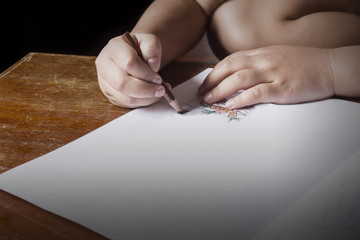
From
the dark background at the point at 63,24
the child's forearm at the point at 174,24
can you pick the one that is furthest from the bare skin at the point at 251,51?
the dark background at the point at 63,24

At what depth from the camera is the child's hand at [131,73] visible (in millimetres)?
413

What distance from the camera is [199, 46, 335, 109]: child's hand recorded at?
1.44 feet

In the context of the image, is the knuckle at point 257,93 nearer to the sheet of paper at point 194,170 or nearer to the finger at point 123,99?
the sheet of paper at point 194,170

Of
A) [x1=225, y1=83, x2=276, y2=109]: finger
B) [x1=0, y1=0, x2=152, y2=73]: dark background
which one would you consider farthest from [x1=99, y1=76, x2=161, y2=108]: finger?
[x1=0, y1=0, x2=152, y2=73]: dark background

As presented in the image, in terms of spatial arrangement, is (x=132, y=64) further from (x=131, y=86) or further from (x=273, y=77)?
(x=273, y=77)

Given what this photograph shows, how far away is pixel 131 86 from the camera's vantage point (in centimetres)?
41

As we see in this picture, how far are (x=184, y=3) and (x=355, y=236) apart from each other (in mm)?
499

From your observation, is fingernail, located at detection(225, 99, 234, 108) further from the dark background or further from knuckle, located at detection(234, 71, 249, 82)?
the dark background

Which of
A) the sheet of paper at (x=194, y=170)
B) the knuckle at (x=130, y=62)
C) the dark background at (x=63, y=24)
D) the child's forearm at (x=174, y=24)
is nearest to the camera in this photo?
the sheet of paper at (x=194, y=170)

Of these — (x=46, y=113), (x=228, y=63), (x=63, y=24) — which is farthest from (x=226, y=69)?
(x=63, y=24)

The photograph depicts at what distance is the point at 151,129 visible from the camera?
0.39 metres

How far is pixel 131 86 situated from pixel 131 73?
2 centimetres

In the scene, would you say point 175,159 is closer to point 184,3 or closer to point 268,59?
point 268,59

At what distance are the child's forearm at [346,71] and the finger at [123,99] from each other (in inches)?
10.2
